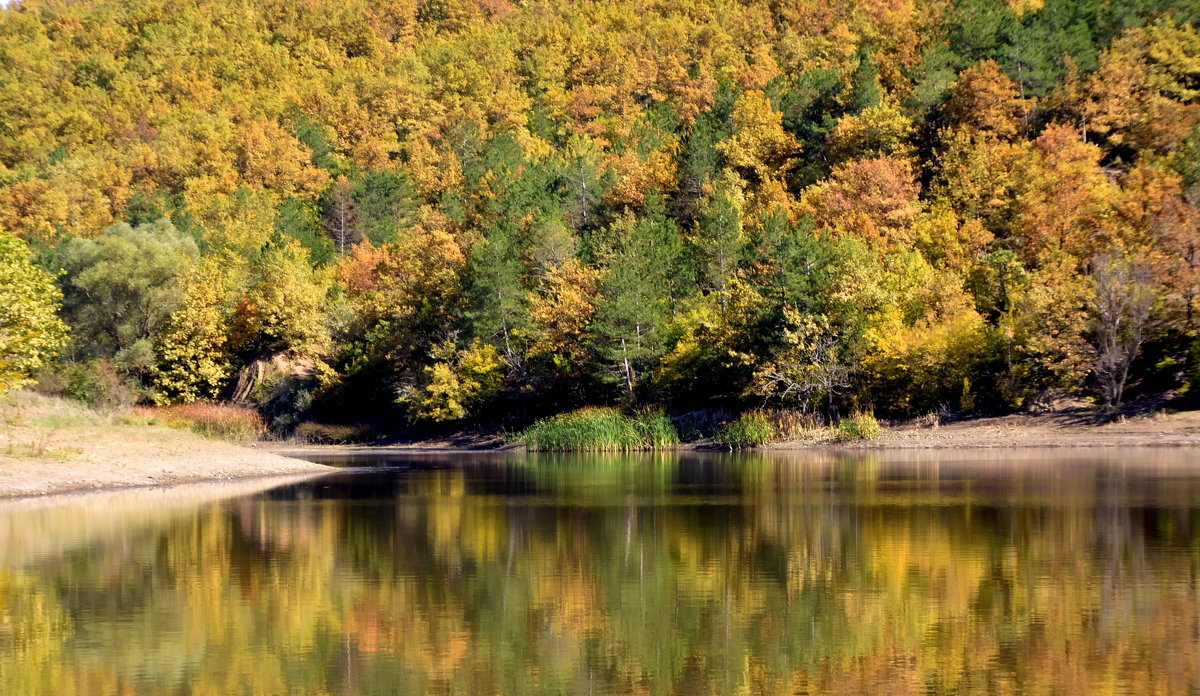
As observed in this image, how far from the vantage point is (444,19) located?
19150 cm

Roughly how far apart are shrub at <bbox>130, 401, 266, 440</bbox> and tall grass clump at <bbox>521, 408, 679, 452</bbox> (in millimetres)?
18676

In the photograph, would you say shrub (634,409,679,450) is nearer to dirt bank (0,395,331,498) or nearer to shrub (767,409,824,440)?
shrub (767,409,824,440)

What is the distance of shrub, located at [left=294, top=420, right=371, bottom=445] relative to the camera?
289 feet

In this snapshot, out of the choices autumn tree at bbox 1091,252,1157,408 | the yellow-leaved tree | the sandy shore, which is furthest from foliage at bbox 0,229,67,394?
autumn tree at bbox 1091,252,1157,408

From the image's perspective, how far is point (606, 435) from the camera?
71875mm

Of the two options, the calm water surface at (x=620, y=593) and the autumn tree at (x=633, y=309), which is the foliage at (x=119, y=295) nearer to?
the autumn tree at (x=633, y=309)

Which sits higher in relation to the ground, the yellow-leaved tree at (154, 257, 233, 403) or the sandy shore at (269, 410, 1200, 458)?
the yellow-leaved tree at (154, 257, 233, 403)

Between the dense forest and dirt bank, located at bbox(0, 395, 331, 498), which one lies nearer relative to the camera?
dirt bank, located at bbox(0, 395, 331, 498)

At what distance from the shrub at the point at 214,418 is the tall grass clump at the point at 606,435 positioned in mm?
18676

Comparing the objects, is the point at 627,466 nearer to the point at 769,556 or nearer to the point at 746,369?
the point at 746,369

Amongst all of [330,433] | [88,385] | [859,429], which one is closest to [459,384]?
[330,433]

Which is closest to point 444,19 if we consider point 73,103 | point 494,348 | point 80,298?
point 73,103

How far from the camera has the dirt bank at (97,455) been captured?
42125 mm

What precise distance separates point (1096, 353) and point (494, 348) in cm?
3763
